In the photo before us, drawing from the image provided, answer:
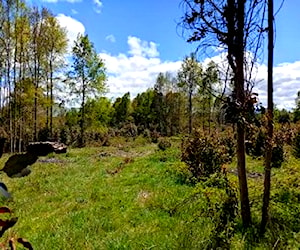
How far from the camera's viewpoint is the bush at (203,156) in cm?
877

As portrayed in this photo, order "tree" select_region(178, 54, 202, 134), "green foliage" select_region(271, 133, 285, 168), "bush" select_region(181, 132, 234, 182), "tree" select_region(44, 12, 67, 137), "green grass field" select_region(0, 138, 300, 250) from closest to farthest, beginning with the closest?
"green grass field" select_region(0, 138, 300, 250) → "bush" select_region(181, 132, 234, 182) → "green foliage" select_region(271, 133, 285, 168) → "tree" select_region(44, 12, 67, 137) → "tree" select_region(178, 54, 202, 134)

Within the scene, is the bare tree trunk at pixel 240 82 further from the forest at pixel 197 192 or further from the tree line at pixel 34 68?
the tree line at pixel 34 68

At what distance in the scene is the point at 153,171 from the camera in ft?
35.5

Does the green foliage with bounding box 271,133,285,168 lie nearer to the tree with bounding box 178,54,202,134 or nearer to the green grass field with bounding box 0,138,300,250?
the green grass field with bounding box 0,138,300,250

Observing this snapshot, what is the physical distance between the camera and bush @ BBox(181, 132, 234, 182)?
8.77m

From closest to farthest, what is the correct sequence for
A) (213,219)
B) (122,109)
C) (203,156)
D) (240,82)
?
(240,82)
(213,219)
(203,156)
(122,109)

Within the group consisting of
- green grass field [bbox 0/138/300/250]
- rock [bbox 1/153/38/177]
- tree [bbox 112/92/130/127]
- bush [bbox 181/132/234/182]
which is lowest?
green grass field [bbox 0/138/300/250]

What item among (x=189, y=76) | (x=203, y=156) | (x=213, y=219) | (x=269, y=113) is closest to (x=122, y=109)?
(x=189, y=76)

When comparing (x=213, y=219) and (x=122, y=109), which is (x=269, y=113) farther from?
(x=122, y=109)

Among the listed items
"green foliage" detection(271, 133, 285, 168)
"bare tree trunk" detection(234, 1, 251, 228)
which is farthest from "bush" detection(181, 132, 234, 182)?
"green foliage" detection(271, 133, 285, 168)

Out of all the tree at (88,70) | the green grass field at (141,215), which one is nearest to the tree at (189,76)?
the tree at (88,70)

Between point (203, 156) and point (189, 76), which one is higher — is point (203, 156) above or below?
below

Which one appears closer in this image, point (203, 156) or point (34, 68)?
point (203, 156)

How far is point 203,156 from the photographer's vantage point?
893 cm
